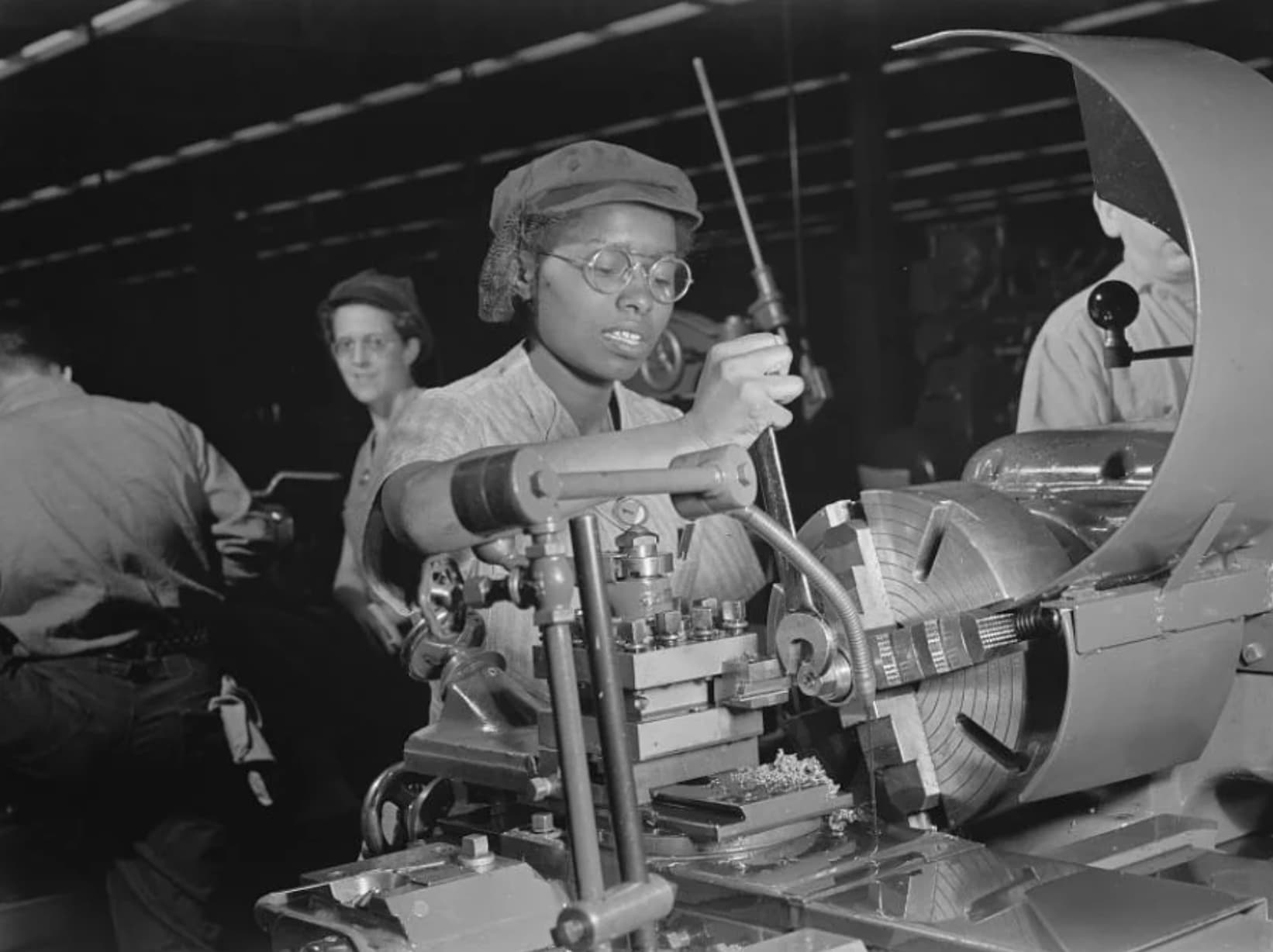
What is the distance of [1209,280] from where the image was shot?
5.33ft

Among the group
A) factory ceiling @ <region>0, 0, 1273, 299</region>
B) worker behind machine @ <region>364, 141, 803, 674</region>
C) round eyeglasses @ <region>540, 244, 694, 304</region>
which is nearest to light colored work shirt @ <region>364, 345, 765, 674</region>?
worker behind machine @ <region>364, 141, 803, 674</region>

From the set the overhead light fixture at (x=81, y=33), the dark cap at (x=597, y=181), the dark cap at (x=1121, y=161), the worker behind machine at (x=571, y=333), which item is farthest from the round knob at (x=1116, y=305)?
the overhead light fixture at (x=81, y=33)

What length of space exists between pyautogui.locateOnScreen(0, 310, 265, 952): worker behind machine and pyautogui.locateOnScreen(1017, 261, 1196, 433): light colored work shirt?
1.58m

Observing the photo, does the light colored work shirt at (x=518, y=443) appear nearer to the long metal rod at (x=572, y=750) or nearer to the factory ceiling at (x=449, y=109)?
the factory ceiling at (x=449, y=109)

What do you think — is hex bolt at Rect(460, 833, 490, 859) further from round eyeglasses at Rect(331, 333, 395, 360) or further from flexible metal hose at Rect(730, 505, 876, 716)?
round eyeglasses at Rect(331, 333, 395, 360)

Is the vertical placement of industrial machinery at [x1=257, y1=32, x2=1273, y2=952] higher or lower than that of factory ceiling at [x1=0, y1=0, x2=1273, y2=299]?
lower

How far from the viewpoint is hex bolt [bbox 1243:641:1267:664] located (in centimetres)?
192

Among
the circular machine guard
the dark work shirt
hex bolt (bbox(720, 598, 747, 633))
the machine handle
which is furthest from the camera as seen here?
the dark work shirt

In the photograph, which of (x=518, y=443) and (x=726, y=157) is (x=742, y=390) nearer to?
(x=518, y=443)

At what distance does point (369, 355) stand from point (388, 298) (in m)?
0.12

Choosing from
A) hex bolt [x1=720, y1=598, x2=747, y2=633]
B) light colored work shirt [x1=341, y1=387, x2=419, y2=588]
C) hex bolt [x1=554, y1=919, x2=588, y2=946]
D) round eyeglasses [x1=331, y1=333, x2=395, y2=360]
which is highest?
round eyeglasses [x1=331, y1=333, x2=395, y2=360]

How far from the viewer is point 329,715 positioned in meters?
3.10

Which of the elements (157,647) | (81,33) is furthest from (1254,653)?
(81,33)

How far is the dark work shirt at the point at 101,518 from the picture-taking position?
2707 millimetres
